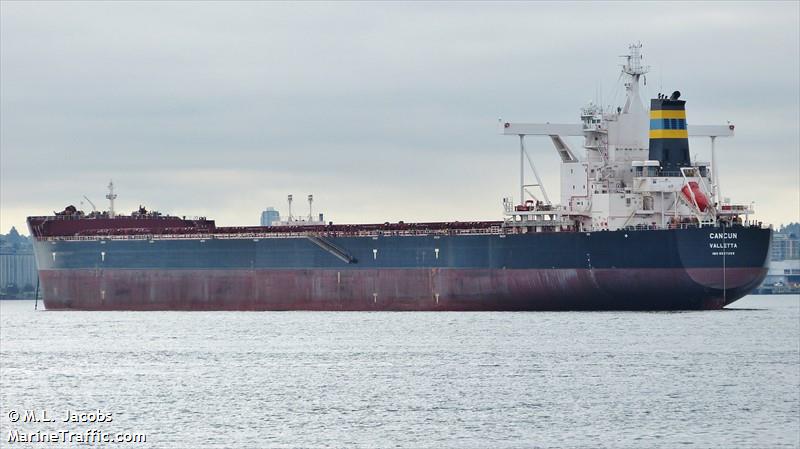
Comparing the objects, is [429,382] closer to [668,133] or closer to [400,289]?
[668,133]

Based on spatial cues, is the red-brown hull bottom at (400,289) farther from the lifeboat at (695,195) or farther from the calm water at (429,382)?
the lifeboat at (695,195)

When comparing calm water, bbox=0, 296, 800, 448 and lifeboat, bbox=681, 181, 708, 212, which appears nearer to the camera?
calm water, bbox=0, 296, 800, 448

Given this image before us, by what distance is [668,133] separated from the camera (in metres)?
56.8

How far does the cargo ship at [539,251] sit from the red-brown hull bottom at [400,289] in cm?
5

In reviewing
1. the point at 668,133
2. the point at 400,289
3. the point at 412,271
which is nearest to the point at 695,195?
the point at 668,133

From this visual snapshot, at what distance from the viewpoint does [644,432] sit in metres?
29.6

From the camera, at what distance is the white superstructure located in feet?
186

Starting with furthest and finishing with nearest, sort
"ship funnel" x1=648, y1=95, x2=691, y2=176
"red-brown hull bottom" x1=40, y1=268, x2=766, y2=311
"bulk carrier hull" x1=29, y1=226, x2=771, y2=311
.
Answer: "ship funnel" x1=648, y1=95, x2=691, y2=176 → "red-brown hull bottom" x1=40, y1=268, x2=766, y2=311 → "bulk carrier hull" x1=29, y1=226, x2=771, y2=311

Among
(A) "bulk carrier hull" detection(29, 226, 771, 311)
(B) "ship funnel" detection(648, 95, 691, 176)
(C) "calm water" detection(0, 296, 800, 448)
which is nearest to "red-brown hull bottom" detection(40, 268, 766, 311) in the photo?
(A) "bulk carrier hull" detection(29, 226, 771, 311)

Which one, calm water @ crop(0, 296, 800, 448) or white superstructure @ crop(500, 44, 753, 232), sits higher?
white superstructure @ crop(500, 44, 753, 232)

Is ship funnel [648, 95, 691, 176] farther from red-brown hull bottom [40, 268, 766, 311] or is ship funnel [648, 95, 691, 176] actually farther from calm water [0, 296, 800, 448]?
calm water [0, 296, 800, 448]

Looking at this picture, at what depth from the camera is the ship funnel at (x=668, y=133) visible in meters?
56.7

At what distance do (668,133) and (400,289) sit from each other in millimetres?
11357

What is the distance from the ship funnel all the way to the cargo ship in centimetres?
5
